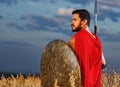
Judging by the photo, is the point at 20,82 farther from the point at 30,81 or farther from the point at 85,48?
the point at 85,48

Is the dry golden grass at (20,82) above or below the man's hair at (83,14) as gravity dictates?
below

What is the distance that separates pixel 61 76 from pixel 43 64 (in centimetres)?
41

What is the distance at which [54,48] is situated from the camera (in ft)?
25.3

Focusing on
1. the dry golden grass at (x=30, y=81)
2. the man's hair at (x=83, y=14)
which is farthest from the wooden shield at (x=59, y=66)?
the dry golden grass at (x=30, y=81)

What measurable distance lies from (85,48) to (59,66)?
0.45 metres

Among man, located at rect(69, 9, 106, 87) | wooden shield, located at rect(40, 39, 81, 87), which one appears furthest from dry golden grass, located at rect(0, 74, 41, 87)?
man, located at rect(69, 9, 106, 87)

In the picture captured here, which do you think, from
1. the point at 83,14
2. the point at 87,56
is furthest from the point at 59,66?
the point at 83,14

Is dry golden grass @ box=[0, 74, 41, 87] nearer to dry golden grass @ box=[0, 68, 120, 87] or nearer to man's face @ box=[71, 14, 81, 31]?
dry golden grass @ box=[0, 68, 120, 87]

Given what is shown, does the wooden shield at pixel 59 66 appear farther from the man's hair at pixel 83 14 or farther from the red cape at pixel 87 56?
the man's hair at pixel 83 14

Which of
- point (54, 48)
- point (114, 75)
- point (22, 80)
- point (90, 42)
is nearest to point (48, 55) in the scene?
point (54, 48)

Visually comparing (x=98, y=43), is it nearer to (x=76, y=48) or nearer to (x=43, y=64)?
(x=76, y=48)

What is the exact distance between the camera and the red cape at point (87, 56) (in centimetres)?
763

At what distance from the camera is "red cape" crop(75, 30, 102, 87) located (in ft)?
25.0

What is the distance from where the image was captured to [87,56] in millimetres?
7664
